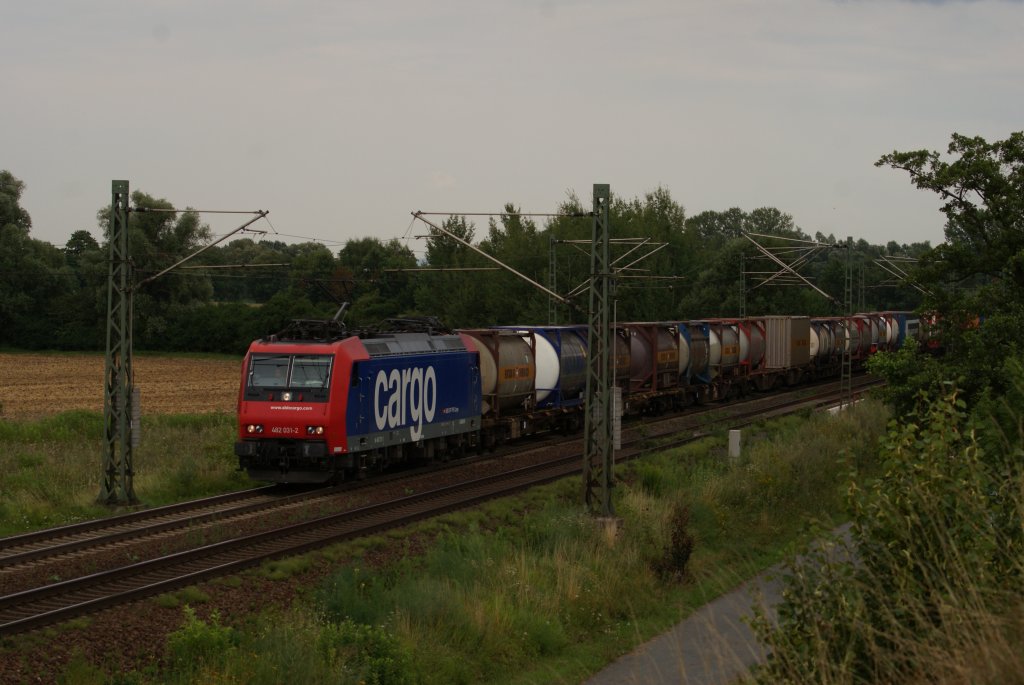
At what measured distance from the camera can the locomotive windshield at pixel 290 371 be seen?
75.6ft

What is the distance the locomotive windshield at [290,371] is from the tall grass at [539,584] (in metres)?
4.36

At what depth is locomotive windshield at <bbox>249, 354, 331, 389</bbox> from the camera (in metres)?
23.0

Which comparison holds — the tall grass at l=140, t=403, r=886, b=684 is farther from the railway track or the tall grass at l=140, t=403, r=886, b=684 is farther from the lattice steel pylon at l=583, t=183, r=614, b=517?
the railway track

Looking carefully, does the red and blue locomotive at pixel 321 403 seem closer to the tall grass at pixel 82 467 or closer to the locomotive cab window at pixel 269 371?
the locomotive cab window at pixel 269 371

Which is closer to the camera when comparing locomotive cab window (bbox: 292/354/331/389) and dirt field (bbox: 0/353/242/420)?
locomotive cab window (bbox: 292/354/331/389)

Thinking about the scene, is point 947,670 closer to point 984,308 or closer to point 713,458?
point 984,308

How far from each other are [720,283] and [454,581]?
181ft

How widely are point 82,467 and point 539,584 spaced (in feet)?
42.8

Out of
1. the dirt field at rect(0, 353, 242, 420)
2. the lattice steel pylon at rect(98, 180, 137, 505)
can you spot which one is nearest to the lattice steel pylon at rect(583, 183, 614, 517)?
the lattice steel pylon at rect(98, 180, 137, 505)

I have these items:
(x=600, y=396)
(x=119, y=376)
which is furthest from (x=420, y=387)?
(x=119, y=376)

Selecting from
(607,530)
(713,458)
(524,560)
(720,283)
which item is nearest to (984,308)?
(713,458)

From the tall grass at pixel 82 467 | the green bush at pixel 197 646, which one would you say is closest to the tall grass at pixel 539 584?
the green bush at pixel 197 646

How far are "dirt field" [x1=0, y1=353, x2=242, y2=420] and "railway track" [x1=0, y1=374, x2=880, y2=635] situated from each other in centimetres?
1910

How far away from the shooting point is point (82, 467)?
25.0m
